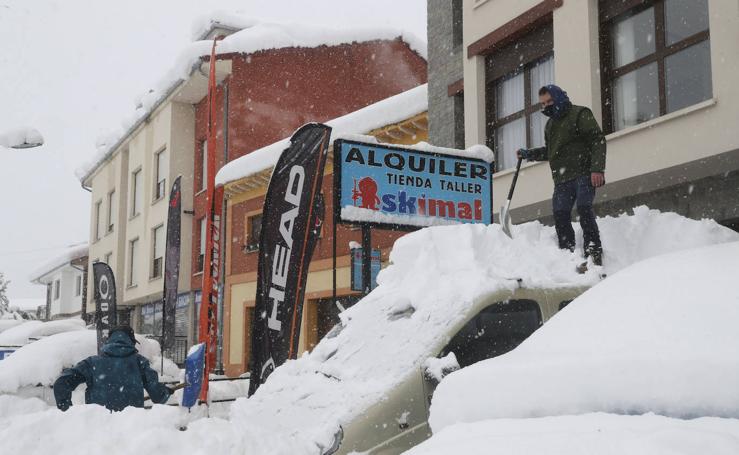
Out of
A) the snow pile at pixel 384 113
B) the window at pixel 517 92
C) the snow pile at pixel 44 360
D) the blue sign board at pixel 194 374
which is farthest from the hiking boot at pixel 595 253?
the snow pile at pixel 384 113

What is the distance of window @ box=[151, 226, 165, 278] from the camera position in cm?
2731

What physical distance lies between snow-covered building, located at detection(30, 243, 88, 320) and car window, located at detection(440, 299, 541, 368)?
38.3 meters

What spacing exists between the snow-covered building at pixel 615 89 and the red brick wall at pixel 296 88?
9.43m

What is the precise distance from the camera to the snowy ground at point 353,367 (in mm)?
4711

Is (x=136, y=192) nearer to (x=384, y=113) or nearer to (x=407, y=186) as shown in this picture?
(x=384, y=113)

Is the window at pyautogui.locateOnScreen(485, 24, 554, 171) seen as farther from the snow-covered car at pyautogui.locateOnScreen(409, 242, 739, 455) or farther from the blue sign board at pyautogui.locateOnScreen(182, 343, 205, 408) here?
the snow-covered car at pyautogui.locateOnScreen(409, 242, 739, 455)

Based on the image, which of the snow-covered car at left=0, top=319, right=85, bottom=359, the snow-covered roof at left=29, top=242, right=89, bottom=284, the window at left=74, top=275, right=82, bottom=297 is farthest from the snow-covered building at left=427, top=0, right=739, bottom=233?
the window at left=74, top=275, right=82, bottom=297

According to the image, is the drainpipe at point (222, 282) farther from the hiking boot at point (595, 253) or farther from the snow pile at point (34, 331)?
the hiking boot at point (595, 253)

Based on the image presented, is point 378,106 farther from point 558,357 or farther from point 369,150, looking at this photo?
point 558,357

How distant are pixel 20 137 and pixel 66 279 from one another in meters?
33.2

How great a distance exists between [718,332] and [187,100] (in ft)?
83.0

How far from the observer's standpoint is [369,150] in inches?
369

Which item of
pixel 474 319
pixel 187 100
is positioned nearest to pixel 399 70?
pixel 187 100

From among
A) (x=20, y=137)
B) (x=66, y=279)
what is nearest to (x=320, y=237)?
(x=20, y=137)
